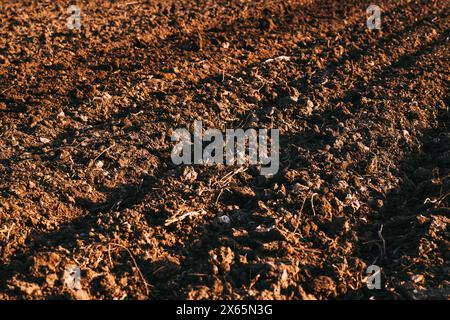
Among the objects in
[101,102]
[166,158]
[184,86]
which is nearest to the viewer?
[166,158]

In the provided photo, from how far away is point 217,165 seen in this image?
3.74m

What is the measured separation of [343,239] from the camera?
10.5ft

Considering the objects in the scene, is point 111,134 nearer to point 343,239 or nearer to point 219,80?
point 219,80

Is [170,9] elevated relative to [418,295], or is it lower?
elevated

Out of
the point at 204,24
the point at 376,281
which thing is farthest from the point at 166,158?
the point at 204,24

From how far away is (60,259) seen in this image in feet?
9.41

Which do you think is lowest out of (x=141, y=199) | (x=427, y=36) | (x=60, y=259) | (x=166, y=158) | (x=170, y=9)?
(x=60, y=259)

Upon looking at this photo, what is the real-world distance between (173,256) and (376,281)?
1197 mm

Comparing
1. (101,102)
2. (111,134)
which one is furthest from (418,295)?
(101,102)

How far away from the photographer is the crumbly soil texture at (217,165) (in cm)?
293

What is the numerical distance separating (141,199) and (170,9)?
10.8ft

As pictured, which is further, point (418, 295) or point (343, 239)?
point (343, 239)

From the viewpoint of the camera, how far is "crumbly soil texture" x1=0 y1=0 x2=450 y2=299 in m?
2.93

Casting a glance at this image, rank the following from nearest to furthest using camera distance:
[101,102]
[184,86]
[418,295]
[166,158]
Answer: [418,295] → [166,158] → [101,102] → [184,86]
